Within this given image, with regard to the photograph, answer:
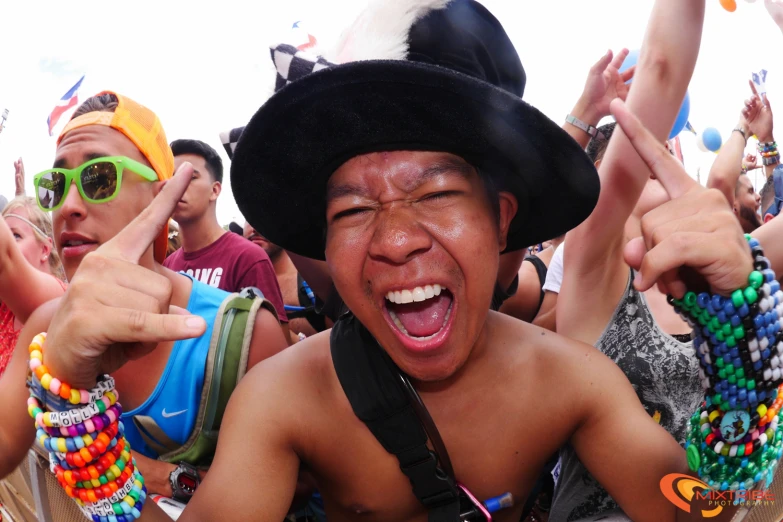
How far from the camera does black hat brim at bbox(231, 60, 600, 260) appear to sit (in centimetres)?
151

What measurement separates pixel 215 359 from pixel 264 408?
0.42m

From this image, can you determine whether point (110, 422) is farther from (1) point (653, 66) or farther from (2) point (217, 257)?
(2) point (217, 257)

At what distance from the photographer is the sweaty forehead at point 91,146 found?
2242mm

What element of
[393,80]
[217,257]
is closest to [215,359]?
[393,80]

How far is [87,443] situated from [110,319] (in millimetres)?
327

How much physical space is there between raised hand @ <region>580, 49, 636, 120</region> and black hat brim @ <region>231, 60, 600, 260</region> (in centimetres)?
85

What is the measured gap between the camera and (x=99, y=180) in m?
2.24

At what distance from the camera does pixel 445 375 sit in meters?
1.67

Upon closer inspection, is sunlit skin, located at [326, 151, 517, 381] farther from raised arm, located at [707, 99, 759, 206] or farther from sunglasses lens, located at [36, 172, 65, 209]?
raised arm, located at [707, 99, 759, 206]

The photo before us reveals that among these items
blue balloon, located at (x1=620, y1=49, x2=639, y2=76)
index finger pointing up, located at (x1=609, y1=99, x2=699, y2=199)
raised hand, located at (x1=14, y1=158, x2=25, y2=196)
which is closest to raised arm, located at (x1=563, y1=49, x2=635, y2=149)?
blue balloon, located at (x1=620, y1=49, x2=639, y2=76)

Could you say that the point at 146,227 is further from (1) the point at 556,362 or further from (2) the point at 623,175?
(2) the point at 623,175

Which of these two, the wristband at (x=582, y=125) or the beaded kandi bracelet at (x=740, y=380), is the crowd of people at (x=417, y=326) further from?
the wristband at (x=582, y=125)

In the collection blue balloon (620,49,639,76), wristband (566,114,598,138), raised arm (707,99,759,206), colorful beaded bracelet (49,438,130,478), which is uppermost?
blue balloon (620,49,639,76)

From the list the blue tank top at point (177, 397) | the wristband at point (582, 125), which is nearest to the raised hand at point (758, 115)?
the wristband at point (582, 125)
